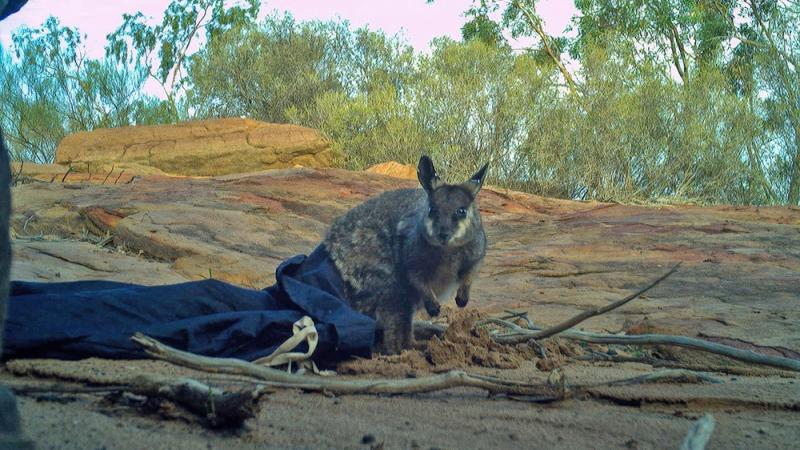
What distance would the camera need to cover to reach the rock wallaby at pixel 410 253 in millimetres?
6000

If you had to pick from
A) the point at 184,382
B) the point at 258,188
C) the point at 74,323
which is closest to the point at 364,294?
the point at 74,323

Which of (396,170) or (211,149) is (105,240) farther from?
(211,149)

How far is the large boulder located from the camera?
17969mm

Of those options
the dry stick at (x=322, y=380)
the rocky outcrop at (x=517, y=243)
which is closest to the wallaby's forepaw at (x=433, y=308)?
the rocky outcrop at (x=517, y=243)

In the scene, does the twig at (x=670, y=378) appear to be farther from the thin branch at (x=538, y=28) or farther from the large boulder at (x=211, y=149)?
the thin branch at (x=538, y=28)

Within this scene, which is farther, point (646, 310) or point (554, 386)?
point (646, 310)

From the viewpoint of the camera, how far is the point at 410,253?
6117 millimetres

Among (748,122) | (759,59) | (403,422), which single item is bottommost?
(403,422)

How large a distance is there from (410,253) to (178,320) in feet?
6.63

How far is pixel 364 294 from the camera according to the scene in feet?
20.1

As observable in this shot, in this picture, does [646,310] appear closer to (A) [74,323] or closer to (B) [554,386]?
(B) [554,386]

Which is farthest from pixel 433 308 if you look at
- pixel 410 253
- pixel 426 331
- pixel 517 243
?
pixel 517 243

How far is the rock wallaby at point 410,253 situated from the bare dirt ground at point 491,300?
59cm

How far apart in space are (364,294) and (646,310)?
2913mm
